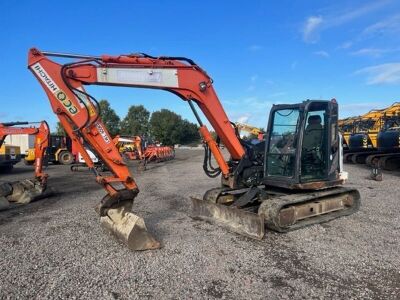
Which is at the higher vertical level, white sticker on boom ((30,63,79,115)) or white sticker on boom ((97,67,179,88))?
white sticker on boom ((97,67,179,88))

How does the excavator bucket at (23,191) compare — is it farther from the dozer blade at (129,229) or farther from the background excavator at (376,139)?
the background excavator at (376,139)

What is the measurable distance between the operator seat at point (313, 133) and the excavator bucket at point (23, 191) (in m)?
7.95

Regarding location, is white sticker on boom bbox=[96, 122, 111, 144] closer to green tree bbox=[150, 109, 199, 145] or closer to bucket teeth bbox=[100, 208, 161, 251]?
bucket teeth bbox=[100, 208, 161, 251]

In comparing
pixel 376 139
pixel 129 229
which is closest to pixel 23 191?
pixel 129 229

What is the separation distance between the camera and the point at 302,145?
759 centimetres

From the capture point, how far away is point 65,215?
29.4 ft

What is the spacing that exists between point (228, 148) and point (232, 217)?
1.52 m

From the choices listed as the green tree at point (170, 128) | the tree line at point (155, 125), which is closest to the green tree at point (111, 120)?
the tree line at point (155, 125)

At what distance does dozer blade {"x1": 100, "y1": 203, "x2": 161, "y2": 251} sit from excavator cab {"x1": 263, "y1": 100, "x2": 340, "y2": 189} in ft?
9.73

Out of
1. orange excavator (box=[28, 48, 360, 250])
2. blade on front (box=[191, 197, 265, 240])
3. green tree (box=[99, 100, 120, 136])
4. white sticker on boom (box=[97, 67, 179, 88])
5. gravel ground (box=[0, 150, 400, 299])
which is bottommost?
gravel ground (box=[0, 150, 400, 299])

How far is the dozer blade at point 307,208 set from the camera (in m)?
7.03

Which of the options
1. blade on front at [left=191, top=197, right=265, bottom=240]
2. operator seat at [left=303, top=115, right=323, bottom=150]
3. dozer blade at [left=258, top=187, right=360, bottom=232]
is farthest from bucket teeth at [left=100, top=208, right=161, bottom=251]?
operator seat at [left=303, top=115, right=323, bottom=150]

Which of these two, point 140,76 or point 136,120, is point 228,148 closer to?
point 140,76

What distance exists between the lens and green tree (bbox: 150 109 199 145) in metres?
102
